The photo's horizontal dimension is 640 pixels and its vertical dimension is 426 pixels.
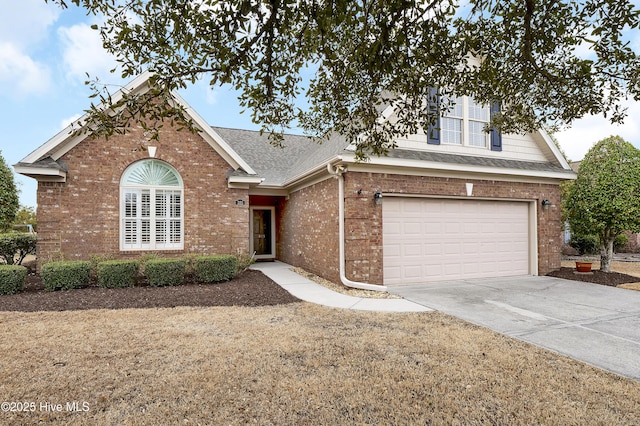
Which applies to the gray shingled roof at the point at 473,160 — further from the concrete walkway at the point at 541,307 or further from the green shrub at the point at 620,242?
the green shrub at the point at 620,242

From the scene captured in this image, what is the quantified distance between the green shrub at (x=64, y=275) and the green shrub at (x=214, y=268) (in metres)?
2.65

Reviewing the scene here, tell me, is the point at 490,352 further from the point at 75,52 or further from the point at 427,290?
the point at 75,52

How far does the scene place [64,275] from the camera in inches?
311

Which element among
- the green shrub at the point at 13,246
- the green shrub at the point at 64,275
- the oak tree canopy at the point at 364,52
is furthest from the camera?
the green shrub at the point at 13,246

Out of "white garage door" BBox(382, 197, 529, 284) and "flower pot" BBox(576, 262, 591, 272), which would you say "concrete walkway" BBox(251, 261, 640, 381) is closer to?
"white garage door" BBox(382, 197, 529, 284)

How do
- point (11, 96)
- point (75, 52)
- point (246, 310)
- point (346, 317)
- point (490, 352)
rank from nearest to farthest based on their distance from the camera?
point (490, 352) < point (346, 317) < point (246, 310) < point (75, 52) < point (11, 96)

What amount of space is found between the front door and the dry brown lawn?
9221mm

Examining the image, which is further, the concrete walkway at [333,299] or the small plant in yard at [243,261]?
the small plant in yard at [243,261]

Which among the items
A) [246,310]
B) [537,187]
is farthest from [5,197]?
[537,187]

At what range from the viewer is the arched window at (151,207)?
10.0m

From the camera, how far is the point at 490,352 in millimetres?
4277

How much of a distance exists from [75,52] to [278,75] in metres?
6.51

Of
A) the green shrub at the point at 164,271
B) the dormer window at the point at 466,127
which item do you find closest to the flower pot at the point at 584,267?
the dormer window at the point at 466,127

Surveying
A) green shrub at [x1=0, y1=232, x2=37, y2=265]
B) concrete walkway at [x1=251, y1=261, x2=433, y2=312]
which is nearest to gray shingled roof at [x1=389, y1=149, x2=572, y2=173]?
concrete walkway at [x1=251, y1=261, x2=433, y2=312]
